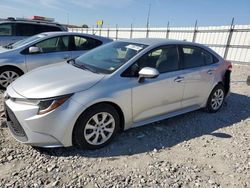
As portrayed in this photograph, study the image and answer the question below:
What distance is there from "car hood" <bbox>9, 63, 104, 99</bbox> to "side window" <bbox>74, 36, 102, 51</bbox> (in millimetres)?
2959

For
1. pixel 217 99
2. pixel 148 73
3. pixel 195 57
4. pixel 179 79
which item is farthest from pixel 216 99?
pixel 148 73

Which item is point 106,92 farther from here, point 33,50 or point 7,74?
point 7,74

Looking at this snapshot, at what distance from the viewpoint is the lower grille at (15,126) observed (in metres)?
2.82

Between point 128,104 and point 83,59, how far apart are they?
1245mm

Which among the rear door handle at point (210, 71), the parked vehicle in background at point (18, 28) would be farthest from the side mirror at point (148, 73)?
the parked vehicle in background at point (18, 28)

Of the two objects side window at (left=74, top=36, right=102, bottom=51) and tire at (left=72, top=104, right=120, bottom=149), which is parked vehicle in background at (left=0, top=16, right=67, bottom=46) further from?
tire at (left=72, top=104, right=120, bottom=149)

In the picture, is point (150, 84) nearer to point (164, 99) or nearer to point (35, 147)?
point (164, 99)

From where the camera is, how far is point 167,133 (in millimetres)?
3803

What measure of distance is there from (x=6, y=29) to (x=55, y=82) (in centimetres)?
647

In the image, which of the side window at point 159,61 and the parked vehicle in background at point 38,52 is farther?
the parked vehicle in background at point 38,52

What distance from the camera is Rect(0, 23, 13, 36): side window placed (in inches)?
315

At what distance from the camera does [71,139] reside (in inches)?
115

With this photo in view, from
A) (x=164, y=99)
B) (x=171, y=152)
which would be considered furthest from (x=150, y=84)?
(x=171, y=152)

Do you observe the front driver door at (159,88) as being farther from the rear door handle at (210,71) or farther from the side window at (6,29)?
the side window at (6,29)
